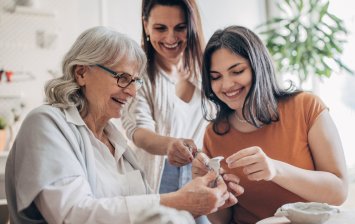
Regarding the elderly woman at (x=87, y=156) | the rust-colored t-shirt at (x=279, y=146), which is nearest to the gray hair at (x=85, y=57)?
the elderly woman at (x=87, y=156)

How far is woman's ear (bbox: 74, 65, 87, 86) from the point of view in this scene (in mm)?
1384

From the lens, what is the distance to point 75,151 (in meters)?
1.21

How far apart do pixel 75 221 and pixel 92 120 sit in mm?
444

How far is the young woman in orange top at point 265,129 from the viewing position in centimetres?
147

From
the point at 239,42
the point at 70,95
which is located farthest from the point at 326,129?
the point at 70,95

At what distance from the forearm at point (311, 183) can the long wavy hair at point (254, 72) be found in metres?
0.28

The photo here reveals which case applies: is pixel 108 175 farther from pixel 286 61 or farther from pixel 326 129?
pixel 286 61

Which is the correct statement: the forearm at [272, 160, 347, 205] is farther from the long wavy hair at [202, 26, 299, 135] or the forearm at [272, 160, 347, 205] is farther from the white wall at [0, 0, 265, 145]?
the white wall at [0, 0, 265, 145]

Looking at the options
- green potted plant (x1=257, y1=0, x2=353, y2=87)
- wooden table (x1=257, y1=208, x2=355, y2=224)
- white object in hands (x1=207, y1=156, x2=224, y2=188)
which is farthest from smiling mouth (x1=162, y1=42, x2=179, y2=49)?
green potted plant (x1=257, y1=0, x2=353, y2=87)

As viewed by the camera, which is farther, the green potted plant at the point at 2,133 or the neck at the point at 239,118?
the green potted plant at the point at 2,133

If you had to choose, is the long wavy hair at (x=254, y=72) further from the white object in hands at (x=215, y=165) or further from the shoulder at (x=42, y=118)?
the shoulder at (x=42, y=118)

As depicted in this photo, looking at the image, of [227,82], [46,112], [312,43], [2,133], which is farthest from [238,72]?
[312,43]

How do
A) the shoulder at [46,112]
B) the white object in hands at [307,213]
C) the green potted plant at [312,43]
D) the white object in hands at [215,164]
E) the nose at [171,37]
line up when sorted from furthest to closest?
the green potted plant at [312,43], the nose at [171,37], the white object in hands at [215,164], the shoulder at [46,112], the white object in hands at [307,213]

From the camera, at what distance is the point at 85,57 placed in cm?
135
